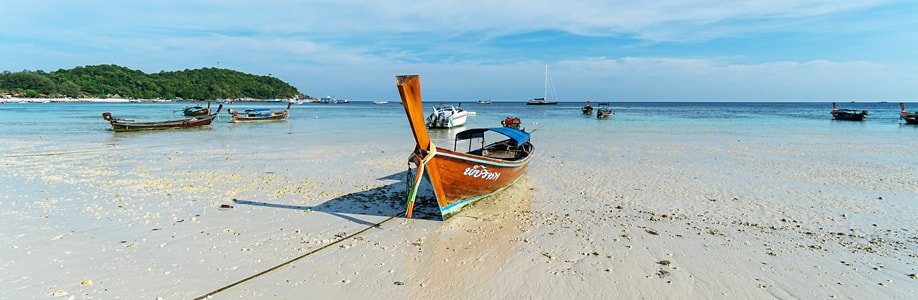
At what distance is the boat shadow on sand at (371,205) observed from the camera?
8523 millimetres

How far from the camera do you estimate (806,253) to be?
656 centimetres

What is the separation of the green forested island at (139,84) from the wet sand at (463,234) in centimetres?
10237

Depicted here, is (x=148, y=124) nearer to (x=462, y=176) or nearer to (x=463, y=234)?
(x=462, y=176)

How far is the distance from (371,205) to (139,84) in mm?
150785

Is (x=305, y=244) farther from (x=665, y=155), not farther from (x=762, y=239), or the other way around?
(x=665, y=155)

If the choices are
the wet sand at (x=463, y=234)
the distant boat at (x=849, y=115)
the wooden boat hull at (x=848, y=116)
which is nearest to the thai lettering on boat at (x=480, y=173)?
the wet sand at (x=463, y=234)

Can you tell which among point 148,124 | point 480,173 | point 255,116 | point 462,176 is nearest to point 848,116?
point 480,173

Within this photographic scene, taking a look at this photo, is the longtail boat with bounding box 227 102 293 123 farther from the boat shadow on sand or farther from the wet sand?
the boat shadow on sand

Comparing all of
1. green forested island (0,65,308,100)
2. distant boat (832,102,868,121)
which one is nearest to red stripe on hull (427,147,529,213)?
distant boat (832,102,868,121)

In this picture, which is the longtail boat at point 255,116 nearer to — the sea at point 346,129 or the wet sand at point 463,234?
the sea at point 346,129

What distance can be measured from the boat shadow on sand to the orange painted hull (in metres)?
0.47

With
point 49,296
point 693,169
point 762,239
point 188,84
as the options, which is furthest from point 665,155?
point 188,84

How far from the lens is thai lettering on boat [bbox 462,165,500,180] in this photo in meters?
8.27

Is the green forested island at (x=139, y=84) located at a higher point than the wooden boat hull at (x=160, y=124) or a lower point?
higher
